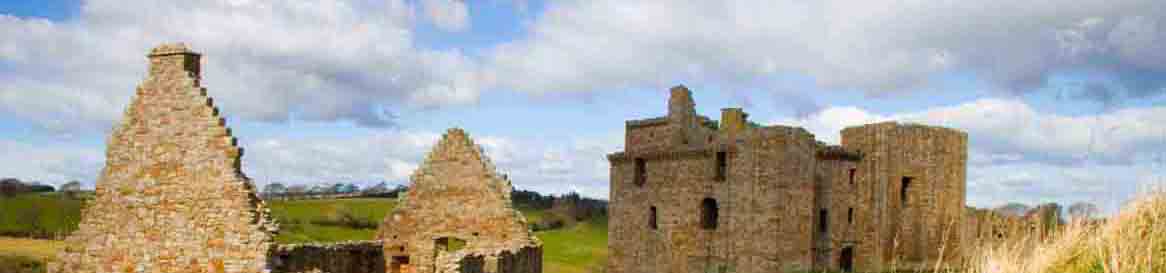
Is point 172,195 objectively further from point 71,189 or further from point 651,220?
point 71,189

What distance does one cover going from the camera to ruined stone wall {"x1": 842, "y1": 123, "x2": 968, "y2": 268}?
46438mm

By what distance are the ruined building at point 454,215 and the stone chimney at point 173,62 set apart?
16.0 ft

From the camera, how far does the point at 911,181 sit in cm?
4766

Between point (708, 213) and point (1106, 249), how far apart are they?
34.2 meters

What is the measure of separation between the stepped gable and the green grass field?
79.7 feet

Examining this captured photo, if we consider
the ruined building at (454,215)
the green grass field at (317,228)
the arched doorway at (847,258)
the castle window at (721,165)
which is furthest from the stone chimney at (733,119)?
the ruined building at (454,215)

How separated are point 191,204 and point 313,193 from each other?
74.6m

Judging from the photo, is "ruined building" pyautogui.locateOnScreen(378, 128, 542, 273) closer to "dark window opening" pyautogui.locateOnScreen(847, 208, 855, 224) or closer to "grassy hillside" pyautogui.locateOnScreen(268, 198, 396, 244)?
"dark window opening" pyautogui.locateOnScreen(847, 208, 855, 224)

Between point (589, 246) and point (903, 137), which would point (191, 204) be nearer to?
point (903, 137)

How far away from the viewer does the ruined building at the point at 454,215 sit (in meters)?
17.5

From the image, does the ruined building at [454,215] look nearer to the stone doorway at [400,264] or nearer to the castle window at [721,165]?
the stone doorway at [400,264]

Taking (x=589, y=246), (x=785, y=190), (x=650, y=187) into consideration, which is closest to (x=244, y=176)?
(x=785, y=190)

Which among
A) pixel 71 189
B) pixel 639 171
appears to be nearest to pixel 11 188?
pixel 71 189

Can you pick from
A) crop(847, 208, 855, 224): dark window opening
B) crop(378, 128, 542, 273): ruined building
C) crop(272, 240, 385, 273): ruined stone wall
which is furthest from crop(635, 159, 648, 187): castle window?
crop(272, 240, 385, 273): ruined stone wall
